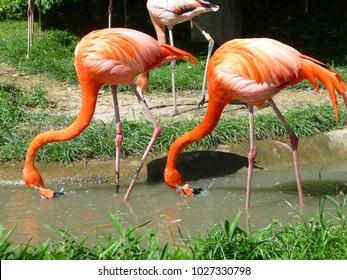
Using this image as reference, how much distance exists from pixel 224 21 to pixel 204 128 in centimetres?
533

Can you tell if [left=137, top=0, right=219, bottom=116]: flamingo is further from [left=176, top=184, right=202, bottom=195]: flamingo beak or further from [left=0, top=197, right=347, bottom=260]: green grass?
[left=0, top=197, right=347, bottom=260]: green grass

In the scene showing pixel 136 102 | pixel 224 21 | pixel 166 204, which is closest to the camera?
pixel 166 204

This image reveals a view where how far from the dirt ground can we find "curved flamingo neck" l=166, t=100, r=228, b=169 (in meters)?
1.44

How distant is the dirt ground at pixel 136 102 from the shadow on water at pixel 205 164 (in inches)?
29.0

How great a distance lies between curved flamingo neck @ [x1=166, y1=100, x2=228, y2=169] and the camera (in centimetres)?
565

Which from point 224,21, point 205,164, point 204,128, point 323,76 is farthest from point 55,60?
point 323,76

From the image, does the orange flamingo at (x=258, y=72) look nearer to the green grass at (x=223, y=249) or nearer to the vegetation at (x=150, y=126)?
the vegetation at (x=150, y=126)

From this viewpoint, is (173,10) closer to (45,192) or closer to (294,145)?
(294,145)

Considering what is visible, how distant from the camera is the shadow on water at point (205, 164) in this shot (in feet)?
21.7

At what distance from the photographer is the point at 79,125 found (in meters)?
5.95

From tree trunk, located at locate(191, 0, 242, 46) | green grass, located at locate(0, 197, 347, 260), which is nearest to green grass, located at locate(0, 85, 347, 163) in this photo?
green grass, located at locate(0, 197, 347, 260)

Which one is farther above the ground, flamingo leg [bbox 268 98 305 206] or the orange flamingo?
the orange flamingo

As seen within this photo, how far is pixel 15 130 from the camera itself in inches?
280

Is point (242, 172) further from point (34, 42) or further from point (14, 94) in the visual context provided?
point (34, 42)
